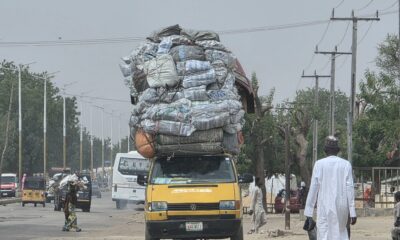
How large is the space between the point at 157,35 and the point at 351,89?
65.3 feet

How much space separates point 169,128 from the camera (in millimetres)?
17781

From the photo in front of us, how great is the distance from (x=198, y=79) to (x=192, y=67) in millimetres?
355

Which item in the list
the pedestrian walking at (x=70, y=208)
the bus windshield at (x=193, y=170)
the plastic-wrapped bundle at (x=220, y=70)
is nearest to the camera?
the bus windshield at (x=193, y=170)

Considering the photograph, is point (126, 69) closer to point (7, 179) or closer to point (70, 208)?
point (70, 208)

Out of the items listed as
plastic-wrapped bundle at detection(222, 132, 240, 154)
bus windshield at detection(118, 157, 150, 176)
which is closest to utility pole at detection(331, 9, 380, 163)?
bus windshield at detection(118, 157, 150, 176)

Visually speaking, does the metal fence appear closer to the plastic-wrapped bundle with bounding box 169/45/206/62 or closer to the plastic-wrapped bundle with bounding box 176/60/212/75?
the plastic-wrapped bundle with bounding box 169/45/206/62

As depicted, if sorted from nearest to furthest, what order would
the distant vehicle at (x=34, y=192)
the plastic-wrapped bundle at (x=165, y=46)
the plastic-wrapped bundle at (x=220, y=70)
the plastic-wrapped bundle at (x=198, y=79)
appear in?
1. the plastic-wrapped bundle at (x=198, y=79)
2. the plastic-wrapped bundle at (x=220, y=70)
3. the plastic-wrapped bundle at (x=165, y=46)
4. the distant vehicle at (x=34, y=192)

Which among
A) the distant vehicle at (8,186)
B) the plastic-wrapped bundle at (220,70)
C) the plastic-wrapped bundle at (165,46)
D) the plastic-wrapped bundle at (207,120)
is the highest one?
the plastic-wrapped bundle at (165,46)

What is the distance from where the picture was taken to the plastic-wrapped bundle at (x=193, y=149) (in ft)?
58.0

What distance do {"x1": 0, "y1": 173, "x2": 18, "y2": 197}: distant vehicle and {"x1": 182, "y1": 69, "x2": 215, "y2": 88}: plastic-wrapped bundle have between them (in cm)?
5752

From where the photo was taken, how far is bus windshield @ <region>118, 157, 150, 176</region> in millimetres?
49531

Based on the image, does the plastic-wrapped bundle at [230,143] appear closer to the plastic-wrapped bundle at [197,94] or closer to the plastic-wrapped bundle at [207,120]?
the plastic-wrapped bundle at [207,120]

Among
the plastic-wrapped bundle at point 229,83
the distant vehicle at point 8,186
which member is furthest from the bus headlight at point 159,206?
the distant vehicle at point 8,186

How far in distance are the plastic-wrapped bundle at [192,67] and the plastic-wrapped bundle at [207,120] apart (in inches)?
45.4
